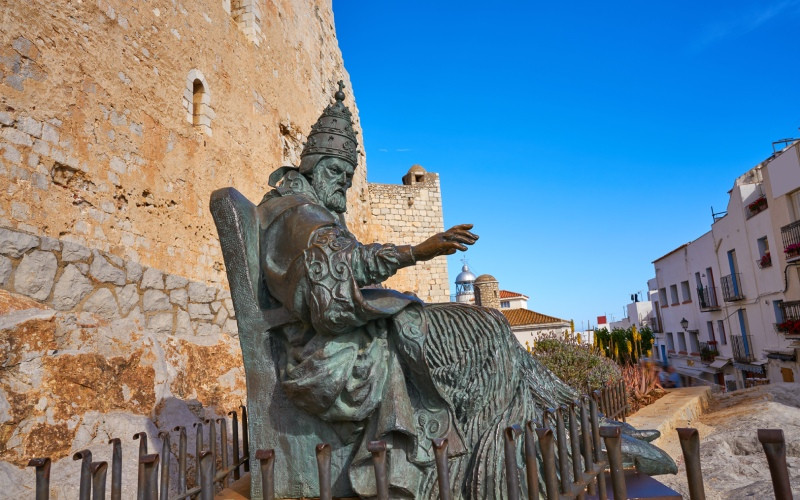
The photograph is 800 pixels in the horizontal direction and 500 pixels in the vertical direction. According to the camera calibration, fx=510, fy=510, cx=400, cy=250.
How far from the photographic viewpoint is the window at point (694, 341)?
2192 cm

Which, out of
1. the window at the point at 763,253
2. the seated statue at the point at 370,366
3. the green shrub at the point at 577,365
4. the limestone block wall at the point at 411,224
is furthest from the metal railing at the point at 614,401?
the window at the point at 763,253

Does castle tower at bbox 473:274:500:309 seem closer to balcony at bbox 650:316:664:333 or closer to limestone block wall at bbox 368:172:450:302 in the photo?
limestone block wall at bbox 368:172:450:302

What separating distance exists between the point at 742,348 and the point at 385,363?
64.7 feet

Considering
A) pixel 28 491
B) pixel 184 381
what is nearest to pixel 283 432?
pixel 28 491

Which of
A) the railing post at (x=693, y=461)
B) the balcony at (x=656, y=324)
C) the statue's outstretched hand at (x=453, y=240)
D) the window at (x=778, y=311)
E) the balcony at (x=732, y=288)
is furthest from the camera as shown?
the balcony at (x=656, y=324)

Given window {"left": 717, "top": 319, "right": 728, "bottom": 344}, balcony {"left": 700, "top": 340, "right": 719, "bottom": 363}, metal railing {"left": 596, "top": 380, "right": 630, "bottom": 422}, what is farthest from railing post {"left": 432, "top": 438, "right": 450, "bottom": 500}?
balcony {"left": 700, "top": 340, "right": 719, "bottom": 363}

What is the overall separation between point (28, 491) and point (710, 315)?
22.7 m

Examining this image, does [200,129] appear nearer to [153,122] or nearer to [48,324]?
[153,122]

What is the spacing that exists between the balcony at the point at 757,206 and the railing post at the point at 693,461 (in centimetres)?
1752

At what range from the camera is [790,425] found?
5.22 metres

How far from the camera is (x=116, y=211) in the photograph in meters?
5.41

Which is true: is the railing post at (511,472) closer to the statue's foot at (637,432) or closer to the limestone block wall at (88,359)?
the statue's foot at (637,432)

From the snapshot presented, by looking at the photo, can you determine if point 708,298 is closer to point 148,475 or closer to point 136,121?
point 136,121

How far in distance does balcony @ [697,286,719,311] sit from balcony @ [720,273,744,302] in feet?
3.28
